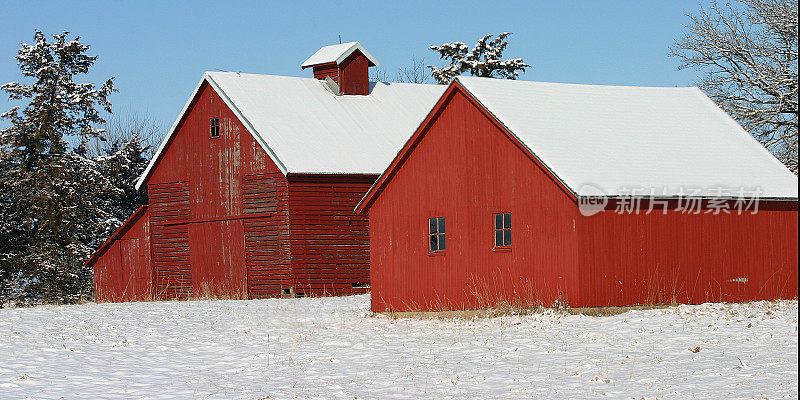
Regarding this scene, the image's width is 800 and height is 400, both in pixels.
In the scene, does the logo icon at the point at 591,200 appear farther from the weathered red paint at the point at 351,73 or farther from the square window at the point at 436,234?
the weathered red paint at the point at 351,73

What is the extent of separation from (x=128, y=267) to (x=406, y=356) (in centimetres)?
2179

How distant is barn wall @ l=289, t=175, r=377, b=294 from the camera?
108 feet

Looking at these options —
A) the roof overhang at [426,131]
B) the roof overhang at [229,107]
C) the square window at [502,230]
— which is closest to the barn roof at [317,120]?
the roof overhang at [229,107]

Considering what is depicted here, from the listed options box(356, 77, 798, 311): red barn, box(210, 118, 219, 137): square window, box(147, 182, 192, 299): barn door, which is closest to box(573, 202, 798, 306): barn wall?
box(356, 77, 798, 311): red barn

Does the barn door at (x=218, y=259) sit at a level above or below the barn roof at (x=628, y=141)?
below

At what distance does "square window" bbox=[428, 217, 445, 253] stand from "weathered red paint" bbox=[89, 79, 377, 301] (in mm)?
8529

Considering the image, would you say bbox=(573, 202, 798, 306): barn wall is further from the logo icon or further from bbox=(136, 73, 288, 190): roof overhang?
bbox=(136, 73, 288, 190): roof overhang

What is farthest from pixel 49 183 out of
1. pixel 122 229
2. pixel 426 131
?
pixel 426 131

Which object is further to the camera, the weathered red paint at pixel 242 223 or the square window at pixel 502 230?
the weathered red paint at pixel 242 223

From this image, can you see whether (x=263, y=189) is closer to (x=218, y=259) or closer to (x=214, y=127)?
(x=218, y=259)

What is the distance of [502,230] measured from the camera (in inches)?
920

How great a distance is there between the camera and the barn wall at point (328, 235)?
108ft

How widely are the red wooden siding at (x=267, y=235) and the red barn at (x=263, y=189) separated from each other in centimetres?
3

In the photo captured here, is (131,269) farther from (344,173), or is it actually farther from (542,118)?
(542,118)
